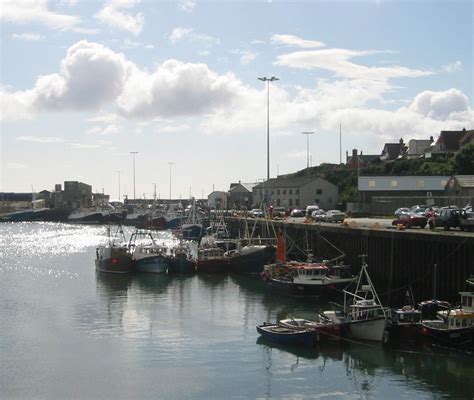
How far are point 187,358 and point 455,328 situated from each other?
12717 mm

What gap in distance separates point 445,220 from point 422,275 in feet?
19.8

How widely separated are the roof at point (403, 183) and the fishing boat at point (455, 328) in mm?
65054

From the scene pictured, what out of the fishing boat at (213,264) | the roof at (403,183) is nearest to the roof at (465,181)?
the roof at (403,183)

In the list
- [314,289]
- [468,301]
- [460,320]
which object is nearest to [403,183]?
[314,289]

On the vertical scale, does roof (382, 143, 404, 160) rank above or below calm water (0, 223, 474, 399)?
above

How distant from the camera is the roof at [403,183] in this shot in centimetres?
9931

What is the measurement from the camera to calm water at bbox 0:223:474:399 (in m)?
30.0

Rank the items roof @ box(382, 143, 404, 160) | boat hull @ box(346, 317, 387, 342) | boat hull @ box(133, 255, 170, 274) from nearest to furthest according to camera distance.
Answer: boat hull @ box(346, 317, 387, 342), boat hull @ box(133, 255, 170, 274), roof @ box(382, 143, 404, 160)

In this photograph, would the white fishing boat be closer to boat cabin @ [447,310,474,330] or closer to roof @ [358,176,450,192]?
boat cabin @ [447,310,474,330]

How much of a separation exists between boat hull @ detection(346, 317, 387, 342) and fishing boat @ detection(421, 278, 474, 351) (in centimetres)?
196

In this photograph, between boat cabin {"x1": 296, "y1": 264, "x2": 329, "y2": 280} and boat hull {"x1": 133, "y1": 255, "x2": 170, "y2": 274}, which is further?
boat hull {"x1": 133, "y1": 255, "x2": 170, "y2": 274}

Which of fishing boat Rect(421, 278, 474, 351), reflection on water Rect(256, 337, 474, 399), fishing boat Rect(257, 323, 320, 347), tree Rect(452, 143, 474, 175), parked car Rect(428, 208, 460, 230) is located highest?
tree Rect(452, 143, 474, 175)

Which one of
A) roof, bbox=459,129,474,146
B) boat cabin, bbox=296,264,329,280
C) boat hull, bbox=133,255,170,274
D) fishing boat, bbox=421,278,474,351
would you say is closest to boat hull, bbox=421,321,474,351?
fishing boat, bbox=421,278,474,351

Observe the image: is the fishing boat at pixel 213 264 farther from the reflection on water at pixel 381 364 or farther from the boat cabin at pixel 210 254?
the reflection on water at pixel 381 364
